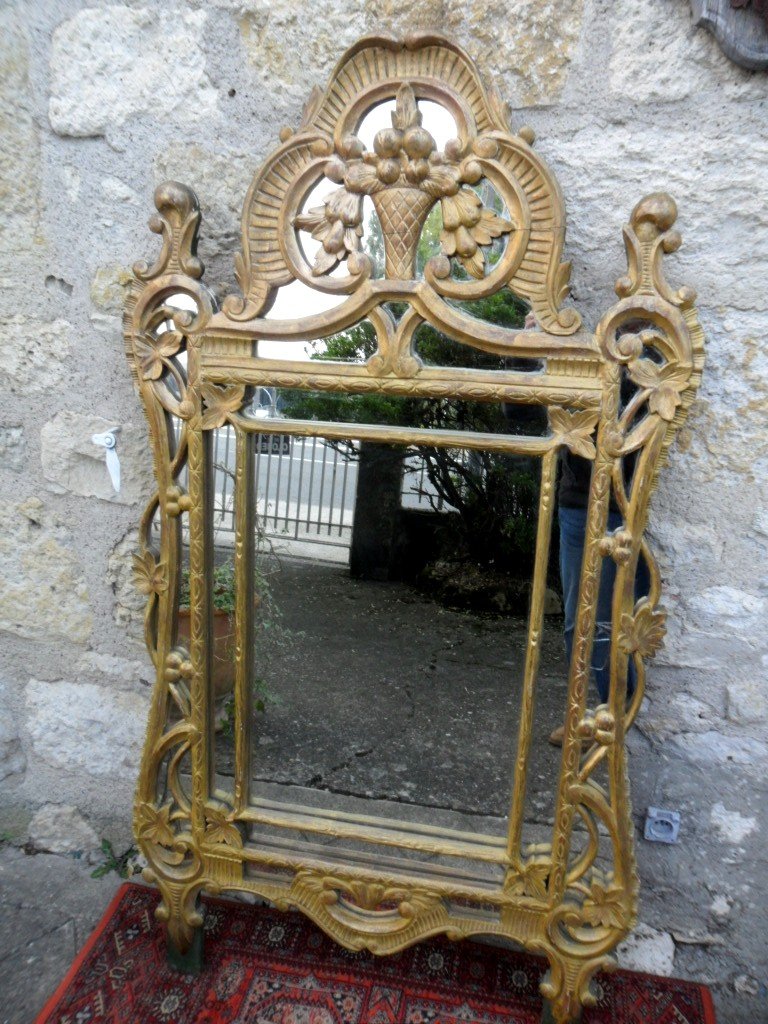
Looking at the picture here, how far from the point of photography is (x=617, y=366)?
120 cm

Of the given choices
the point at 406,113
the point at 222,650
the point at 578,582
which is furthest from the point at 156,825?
the point at 406,113

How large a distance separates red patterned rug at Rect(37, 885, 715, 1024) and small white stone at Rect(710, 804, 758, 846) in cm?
36

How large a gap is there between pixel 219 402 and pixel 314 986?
4.24 ft

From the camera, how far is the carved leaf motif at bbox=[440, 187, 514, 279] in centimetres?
121

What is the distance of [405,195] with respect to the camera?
4.03ft

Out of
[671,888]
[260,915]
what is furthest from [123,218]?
[671,888]

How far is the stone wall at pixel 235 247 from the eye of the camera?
1.30 meters

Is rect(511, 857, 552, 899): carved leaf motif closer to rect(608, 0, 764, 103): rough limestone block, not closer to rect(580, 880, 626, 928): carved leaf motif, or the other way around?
rect(580, 880, 626, 928): carved leaf motif

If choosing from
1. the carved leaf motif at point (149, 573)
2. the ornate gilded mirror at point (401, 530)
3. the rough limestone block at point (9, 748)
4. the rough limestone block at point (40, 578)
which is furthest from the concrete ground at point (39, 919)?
the carved leaf motif at point (149, 573)

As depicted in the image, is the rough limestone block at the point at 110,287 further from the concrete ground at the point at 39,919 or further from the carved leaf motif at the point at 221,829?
the concrete ground at the point at 39,919

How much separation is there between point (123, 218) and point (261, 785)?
129cm

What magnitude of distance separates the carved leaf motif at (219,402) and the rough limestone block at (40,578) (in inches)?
24.0

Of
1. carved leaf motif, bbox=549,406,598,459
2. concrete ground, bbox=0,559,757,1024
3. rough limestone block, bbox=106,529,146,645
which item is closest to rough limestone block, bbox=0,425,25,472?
rough limestone block, bbox=106,529,146,645

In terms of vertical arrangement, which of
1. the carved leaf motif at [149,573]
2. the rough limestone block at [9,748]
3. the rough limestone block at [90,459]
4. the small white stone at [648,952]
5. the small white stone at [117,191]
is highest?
the small white stone at [117,191]
